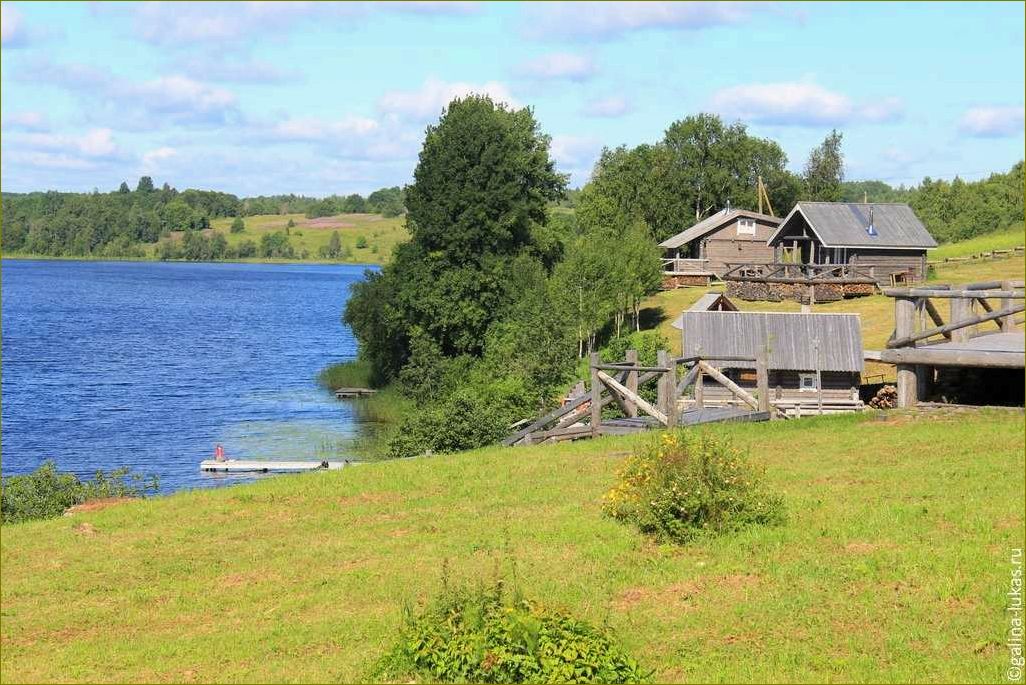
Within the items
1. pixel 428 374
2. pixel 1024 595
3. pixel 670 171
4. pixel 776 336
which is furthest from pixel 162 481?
pixel 670 171

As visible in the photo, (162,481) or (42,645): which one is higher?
(42,645)

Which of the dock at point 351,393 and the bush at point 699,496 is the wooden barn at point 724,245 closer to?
the dock at point 351,393

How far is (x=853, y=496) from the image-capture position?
1631 cm

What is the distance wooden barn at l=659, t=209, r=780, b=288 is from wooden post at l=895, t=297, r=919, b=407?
201 ft

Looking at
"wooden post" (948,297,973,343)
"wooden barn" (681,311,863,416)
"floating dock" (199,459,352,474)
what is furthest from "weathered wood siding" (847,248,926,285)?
"wooden post" (948,297,973,343)

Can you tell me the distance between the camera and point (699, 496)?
49.3ft

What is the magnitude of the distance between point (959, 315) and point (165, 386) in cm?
5369

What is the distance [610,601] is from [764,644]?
2.11 metres

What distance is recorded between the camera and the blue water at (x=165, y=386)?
4659cm

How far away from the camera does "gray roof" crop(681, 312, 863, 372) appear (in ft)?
125

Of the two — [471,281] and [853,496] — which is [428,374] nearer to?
[471,281]

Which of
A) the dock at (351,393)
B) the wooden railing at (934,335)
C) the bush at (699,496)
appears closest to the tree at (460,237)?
the dock at (351,393)

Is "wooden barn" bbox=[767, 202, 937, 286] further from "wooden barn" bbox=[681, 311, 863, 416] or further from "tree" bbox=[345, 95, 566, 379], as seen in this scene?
"wooden barn" bbox=[681, 311, 863, 416]

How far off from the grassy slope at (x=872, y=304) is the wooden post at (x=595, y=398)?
2179 centimetres
